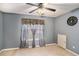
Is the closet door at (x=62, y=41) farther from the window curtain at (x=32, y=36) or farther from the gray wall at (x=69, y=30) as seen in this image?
the window curtain at (x=32, y=36)

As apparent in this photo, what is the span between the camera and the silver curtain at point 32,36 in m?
3.69

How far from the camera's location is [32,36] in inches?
151

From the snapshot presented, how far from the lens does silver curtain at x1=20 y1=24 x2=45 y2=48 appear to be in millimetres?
3693

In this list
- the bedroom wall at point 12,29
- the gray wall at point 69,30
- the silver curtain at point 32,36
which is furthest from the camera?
the silver curtain at point 32,36

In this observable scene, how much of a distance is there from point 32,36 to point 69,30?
156 centimetres

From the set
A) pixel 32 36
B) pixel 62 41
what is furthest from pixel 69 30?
pixel 32 36

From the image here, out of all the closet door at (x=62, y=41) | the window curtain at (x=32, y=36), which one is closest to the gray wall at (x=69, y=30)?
the closet door at (x=62, y=41)

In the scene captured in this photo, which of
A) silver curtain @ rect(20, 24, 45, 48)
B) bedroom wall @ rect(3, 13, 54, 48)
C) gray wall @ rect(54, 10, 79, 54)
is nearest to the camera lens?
gray wall @ rect(54, 10, 79, 54)

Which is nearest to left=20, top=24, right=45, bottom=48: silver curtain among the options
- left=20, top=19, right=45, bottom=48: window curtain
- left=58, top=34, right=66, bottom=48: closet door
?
left=20, top=19, right=45, bottom=48: window curtain

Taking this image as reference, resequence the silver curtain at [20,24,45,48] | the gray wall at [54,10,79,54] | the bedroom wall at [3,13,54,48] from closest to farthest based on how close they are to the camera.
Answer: the gray wall at [54,10,79,54] < the bedroom wall at [3,13,54,48] < the silver curtain at [20,24,45,48]

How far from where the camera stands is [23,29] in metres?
3.68

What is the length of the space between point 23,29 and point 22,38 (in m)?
0.38

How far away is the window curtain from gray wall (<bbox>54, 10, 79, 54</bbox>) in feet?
2.65

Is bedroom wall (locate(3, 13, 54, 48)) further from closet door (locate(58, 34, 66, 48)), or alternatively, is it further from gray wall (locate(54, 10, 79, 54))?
closet door (locate(58, 34, 66, 48))
